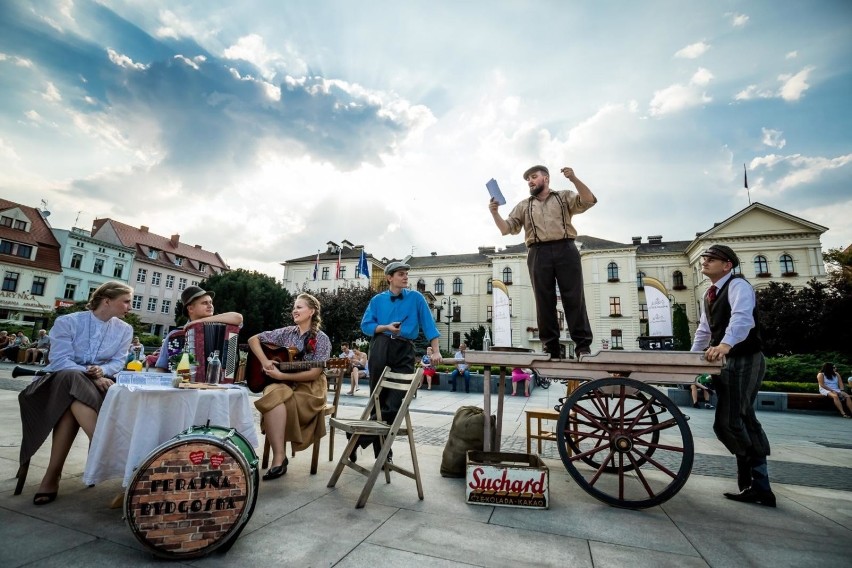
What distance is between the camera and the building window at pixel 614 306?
41.0 metres

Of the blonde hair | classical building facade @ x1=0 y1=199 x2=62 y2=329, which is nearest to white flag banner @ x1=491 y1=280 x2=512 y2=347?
the blonde hair

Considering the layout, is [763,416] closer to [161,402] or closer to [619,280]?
[161,402]

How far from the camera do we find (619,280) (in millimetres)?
41438

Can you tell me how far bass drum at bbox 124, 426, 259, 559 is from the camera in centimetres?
192

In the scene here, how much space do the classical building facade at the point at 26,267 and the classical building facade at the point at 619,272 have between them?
23.2 meters

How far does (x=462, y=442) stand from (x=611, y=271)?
43623 mm

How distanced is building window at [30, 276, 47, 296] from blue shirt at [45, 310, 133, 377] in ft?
141

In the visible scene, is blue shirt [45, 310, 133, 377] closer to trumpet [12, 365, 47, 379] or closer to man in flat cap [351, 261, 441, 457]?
trumpet [12, 365, 47, 379]

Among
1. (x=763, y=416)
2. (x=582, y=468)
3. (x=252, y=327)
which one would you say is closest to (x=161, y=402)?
(x=582, y=468)

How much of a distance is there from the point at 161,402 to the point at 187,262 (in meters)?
54.9

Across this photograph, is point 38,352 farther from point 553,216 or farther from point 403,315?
point 553,216

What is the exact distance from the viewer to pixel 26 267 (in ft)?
106

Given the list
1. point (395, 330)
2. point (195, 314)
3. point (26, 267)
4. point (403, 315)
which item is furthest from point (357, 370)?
point (26, 267)

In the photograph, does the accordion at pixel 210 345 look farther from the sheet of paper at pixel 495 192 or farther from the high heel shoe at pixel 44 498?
the sheet of paper at pixel 495 192
